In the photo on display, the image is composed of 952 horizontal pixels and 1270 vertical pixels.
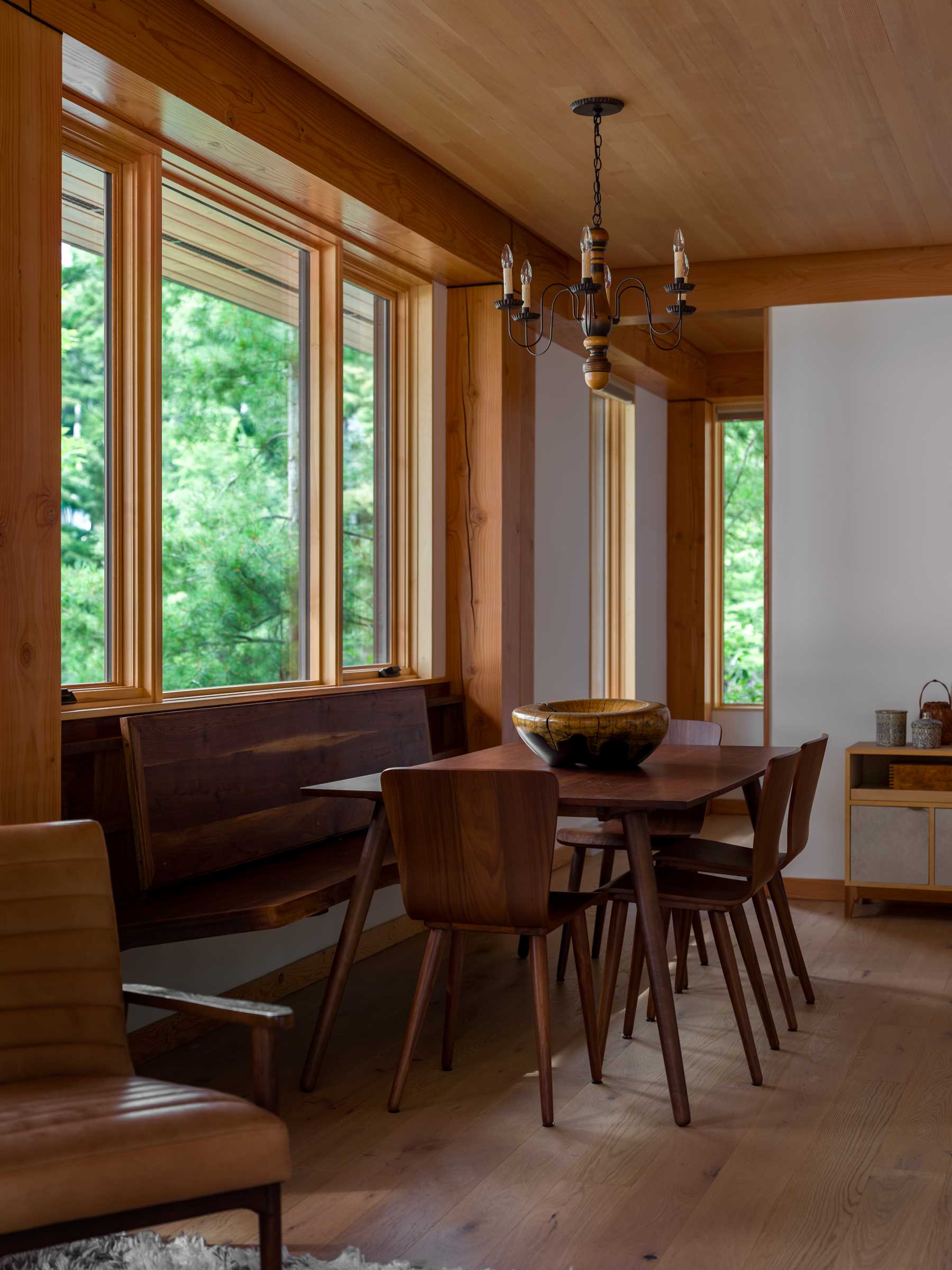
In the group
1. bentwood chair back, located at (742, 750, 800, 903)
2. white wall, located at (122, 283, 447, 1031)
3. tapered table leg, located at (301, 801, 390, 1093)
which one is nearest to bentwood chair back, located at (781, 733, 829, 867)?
bentwood chair back, located at (742, 750, 800, 903)

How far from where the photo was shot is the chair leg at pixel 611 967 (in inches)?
133

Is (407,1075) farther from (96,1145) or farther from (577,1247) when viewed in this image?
(96,1145)

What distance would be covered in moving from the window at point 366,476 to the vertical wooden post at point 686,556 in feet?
11.4

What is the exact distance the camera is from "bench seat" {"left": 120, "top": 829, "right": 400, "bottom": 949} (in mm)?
3039

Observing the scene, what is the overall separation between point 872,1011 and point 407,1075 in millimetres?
1495

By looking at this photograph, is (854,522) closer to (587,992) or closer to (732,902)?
(732,902)

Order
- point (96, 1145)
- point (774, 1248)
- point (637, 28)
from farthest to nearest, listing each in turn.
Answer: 1. point (637, 28)
2. point (774, 1248)
3. point (96, 1145)

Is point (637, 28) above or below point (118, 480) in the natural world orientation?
above

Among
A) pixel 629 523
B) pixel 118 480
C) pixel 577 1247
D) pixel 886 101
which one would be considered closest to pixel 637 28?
pixel 886 101

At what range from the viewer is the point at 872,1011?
3898mm

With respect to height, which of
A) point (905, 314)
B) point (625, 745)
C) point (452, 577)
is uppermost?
point (905, 314)

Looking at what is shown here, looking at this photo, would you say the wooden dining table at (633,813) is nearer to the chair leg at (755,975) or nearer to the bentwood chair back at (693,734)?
the chair leg at (755,975)

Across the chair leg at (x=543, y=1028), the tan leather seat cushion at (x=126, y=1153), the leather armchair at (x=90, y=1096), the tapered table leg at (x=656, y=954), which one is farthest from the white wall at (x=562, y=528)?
the tan leather seat cushion at (x=126, y=1153)

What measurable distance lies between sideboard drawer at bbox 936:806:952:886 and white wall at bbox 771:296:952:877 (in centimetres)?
53
